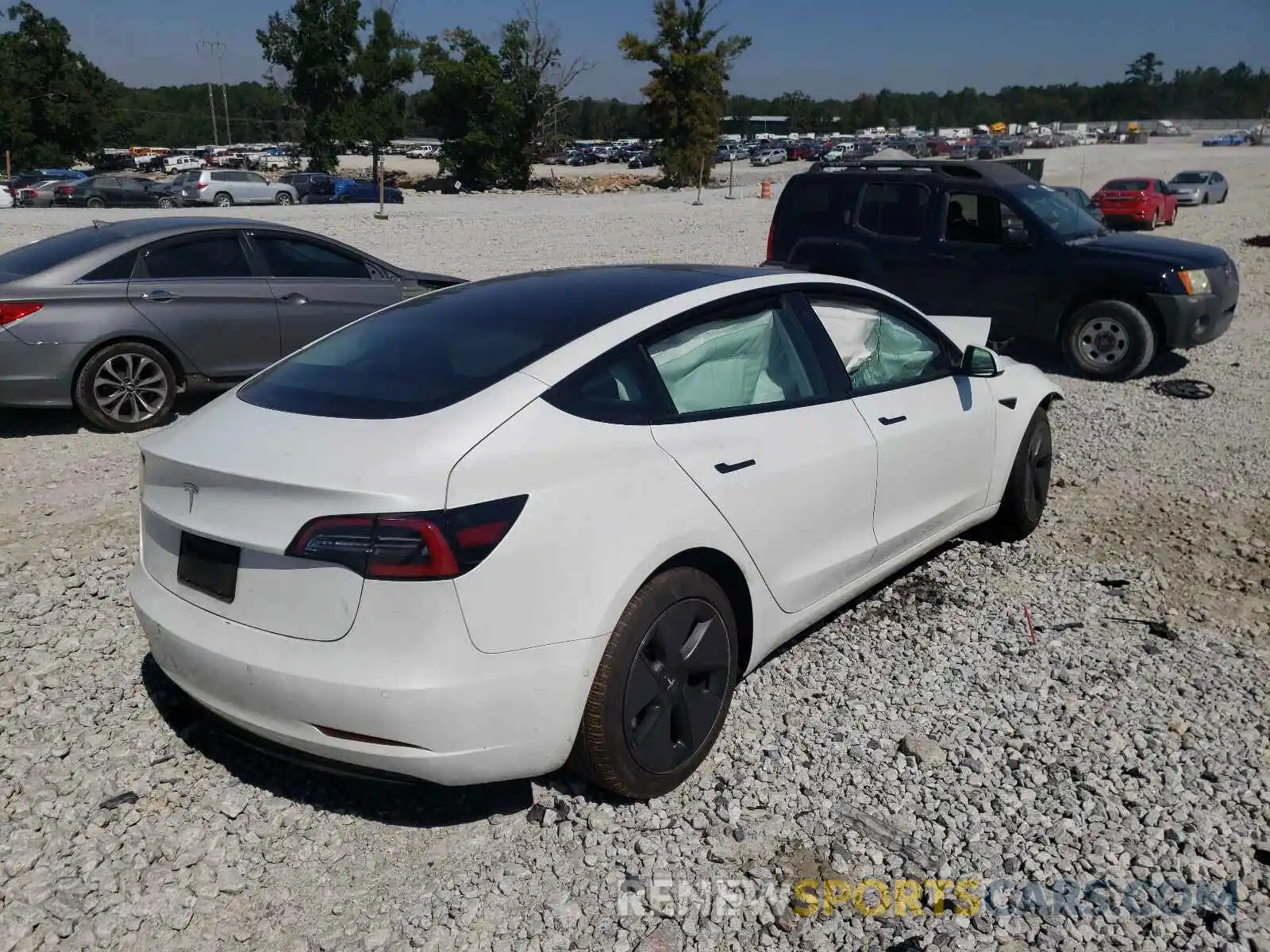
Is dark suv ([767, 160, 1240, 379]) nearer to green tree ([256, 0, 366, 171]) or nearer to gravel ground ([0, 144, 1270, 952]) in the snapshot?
gravel ground ([0, 144, 1270, 952])

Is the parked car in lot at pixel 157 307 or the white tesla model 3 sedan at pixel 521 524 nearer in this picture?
the white tesla model 3 sedan at pixel 521 524

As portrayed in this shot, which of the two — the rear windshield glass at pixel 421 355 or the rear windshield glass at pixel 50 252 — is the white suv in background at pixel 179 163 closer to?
the rear windshield glass at pixel 50 252

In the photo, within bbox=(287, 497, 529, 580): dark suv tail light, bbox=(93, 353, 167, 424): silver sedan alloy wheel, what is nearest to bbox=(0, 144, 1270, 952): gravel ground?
bbox=(287, 497, 529, 580): dark suv tail light

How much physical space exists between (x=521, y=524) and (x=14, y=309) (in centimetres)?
588

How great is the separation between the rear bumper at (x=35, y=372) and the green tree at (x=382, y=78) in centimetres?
6532

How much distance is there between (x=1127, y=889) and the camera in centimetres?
296

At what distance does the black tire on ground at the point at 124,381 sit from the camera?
7.42 m

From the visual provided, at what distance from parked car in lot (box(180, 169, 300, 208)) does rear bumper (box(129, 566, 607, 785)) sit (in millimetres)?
42456

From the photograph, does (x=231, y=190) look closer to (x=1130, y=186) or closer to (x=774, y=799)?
(x=1130, y=186)

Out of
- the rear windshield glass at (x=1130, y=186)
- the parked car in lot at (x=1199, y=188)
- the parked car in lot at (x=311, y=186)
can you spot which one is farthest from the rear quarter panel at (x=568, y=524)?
the parked car in lot at (x=311, y=186)

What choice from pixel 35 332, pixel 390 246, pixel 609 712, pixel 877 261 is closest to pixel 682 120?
pixel 390 246

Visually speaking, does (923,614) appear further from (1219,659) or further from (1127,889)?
(1127,889)

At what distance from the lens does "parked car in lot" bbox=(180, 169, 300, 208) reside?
41.7m

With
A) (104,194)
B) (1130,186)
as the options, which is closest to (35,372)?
(1130,186)
